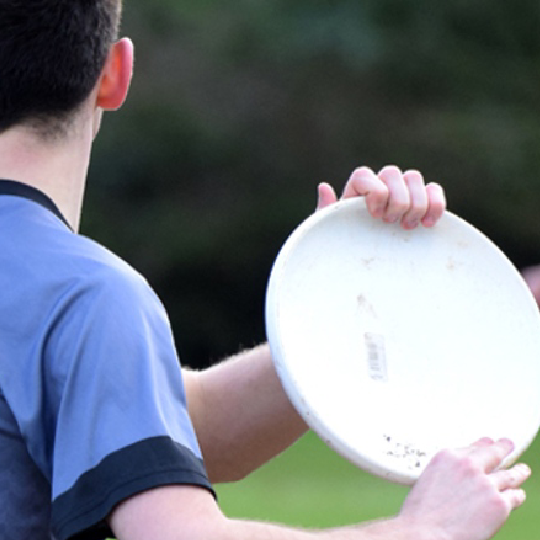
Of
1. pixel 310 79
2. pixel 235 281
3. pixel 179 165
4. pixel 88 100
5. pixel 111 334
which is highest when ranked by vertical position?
pixel 88 100

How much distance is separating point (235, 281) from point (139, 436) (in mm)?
14709

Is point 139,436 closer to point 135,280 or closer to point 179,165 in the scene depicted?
point 135,280

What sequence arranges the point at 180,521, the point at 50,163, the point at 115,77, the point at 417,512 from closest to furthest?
the point at 180,521, the point at 417,512, the point at 50,163, the point at 115,77

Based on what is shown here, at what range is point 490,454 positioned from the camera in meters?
2.15

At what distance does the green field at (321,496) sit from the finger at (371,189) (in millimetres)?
5629

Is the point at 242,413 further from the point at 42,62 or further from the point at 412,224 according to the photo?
the point at 42,62

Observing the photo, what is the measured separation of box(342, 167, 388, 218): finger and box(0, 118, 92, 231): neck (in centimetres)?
54

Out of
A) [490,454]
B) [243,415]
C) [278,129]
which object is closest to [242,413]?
[243,415]

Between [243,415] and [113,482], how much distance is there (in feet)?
3.29

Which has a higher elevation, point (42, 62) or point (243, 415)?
point (42, 62)

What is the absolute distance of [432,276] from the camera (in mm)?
2600

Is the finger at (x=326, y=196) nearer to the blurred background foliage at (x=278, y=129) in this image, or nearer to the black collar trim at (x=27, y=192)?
the black collar trim at (x=27, y=192)

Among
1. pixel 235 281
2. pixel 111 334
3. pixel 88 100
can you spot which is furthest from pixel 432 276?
pixel 235 281

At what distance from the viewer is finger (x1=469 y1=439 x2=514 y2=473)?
82.8 inches
